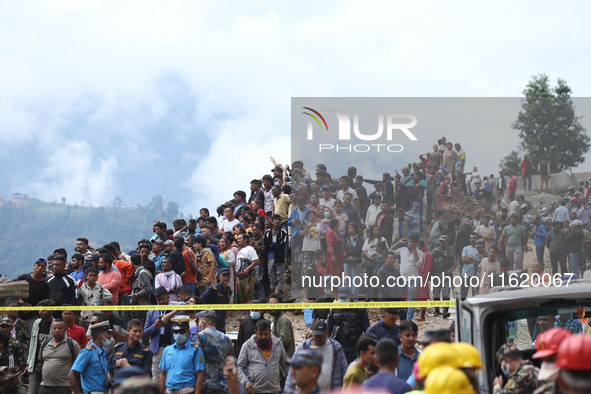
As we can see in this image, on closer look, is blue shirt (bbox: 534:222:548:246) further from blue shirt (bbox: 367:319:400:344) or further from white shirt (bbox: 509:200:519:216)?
blue shirt (bbox: 367:319:400:344)

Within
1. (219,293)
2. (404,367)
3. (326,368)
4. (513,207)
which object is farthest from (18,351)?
(513,207)

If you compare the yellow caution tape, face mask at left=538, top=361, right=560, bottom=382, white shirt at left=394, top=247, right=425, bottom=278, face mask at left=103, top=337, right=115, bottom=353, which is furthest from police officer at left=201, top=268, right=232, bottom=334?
face mask at left=538, top=361, right=560, bottom=382

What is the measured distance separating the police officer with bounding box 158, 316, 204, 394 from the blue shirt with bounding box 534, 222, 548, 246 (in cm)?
687

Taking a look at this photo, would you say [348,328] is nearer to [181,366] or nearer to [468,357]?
[181,366]

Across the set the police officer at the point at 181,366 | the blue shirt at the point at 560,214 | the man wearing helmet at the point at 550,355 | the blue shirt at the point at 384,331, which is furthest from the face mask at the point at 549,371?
the blue shirt at the point at 560,214

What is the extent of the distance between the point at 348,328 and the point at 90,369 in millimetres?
4022

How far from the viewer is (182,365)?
8336 mm

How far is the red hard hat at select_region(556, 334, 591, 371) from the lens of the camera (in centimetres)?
353

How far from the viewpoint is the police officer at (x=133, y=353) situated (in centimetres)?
898

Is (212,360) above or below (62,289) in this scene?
below

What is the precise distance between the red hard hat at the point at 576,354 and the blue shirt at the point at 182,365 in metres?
5.72

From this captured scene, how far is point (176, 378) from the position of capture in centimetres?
830

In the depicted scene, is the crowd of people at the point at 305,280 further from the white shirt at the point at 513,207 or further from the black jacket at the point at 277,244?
the black jacket at the point at 277,244

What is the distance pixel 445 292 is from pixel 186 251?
551 centimetres
